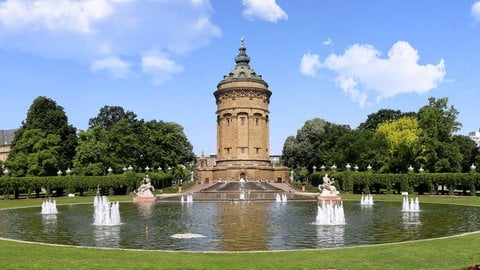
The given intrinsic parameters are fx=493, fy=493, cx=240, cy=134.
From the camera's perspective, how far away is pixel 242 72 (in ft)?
337

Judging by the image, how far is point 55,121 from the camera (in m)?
77.1

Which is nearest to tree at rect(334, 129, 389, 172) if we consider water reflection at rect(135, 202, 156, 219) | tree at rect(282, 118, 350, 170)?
tree at rect(282, 118, 350, 170)

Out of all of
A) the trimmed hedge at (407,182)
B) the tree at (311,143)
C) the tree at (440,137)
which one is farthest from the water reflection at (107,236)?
the tree at (311,143)

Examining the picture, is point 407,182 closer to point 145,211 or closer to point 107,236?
point 145,211

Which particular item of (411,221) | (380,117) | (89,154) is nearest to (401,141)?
(380,117)

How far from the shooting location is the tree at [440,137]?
6569 centimetres

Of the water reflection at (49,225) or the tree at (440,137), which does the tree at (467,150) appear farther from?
the water reflection at (49,225)

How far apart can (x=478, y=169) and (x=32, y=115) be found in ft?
216

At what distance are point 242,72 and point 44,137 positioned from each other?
4393cm

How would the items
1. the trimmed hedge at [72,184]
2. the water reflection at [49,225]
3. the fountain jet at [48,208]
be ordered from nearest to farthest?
the water reflection at [49,225], the fountain jet at [48,208], the trimmed hedge at [72,184]

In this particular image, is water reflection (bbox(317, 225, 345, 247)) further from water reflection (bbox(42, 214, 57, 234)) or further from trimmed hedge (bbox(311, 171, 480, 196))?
trimmed hedge (bbox(311, 171, 480, 196))

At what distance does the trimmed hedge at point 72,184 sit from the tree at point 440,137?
130ft

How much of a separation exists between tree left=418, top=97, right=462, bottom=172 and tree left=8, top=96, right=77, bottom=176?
52.0 meters

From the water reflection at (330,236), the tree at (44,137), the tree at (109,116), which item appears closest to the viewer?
the water reflection at (330,236)
